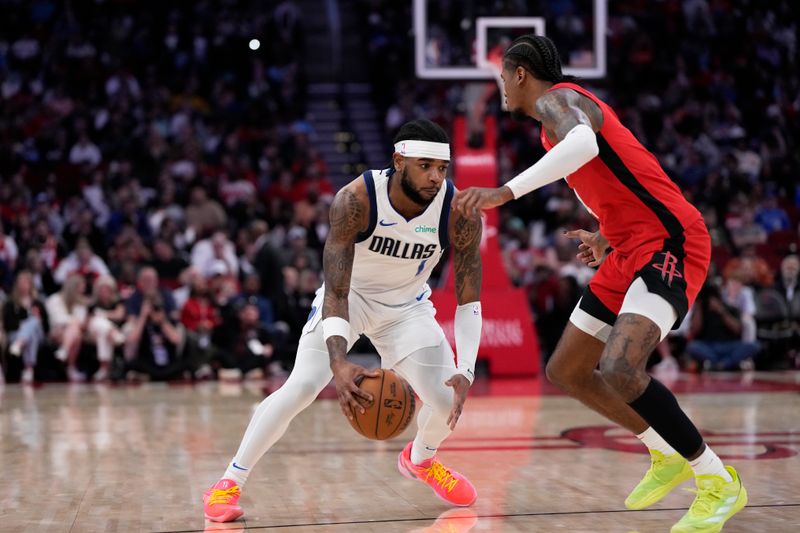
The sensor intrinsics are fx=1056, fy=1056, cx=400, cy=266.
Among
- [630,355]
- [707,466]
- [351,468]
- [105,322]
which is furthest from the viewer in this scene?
[105,322]

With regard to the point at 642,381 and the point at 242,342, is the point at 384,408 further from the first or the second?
the point at 242,342

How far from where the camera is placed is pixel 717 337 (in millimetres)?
12688

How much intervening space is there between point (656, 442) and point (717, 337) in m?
8.51

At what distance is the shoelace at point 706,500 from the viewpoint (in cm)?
414

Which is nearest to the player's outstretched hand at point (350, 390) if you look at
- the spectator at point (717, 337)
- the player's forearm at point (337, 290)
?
the player's forearm at point (337, 290)

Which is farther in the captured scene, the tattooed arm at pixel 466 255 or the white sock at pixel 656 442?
the tattooed arm at pixel 466 255

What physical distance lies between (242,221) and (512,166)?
15.6ft

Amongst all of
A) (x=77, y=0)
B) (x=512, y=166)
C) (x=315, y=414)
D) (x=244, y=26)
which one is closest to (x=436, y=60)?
(x=315, y=414)

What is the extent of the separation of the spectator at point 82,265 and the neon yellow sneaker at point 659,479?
9382mm

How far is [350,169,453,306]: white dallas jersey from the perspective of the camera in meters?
4.62

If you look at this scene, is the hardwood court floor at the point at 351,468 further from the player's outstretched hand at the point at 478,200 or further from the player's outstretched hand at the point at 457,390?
the player's outstretched hand at the point at 478,200

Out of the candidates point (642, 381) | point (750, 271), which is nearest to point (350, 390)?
point (642, 381)

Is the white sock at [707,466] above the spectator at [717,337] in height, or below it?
above

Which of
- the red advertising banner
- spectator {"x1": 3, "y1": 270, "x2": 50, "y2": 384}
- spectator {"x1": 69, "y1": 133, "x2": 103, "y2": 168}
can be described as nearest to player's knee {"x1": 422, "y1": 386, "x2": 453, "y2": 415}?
the red advertising banner
